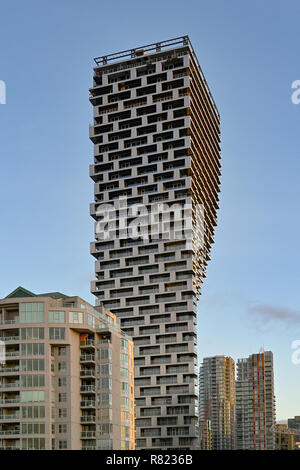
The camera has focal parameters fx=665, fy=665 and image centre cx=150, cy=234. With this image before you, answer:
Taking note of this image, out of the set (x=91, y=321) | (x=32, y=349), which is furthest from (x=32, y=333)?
(x=91, y=321)

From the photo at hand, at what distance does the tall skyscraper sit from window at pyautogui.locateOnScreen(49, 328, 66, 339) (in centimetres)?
5087

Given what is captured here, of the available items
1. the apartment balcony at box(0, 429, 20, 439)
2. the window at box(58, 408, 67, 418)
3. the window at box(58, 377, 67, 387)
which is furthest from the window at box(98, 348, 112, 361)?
the apartment balcony at box(0, 429, 20, 439)

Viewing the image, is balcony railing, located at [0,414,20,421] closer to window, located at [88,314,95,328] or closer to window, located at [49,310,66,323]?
window, located at [49,310,66,323]

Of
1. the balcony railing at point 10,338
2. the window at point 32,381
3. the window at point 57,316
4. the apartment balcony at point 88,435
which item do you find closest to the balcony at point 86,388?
the apartment balcony at point 88,435

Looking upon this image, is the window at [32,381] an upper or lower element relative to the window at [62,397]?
upper

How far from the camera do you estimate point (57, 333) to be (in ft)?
333

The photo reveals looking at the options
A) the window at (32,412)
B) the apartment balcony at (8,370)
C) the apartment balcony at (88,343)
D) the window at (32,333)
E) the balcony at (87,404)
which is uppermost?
the window at (32,333)

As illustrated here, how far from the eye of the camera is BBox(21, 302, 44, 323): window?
101188mm

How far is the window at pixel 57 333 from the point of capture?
101062 mm

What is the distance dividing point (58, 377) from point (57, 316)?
364 inches

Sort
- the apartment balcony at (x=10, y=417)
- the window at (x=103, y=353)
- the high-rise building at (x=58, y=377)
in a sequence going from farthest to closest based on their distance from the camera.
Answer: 1. the window at (x=103, y=353)
2. the high-rise building at (x=58, y=377)
3. the apartment balcony at (x=10, y=417)

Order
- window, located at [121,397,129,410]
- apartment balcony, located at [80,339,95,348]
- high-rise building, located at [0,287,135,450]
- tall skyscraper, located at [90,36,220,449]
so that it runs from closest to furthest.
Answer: high-rise building, located at [0,287,135,450], apartment balcony, located at [80,339,95,348], window, located at [121,397,129,410], tall skyscraper, located at [90,36,220,449]

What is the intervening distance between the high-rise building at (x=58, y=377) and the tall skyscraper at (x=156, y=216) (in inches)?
1403

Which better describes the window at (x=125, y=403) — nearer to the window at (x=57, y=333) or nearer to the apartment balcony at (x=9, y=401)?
the window at (x=57, y=333)
